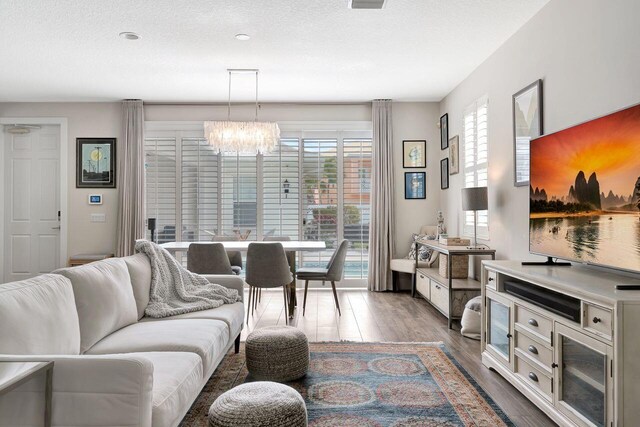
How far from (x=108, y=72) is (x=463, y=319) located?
454 cm

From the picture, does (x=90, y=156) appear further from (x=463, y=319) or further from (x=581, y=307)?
(x=581, y=307)

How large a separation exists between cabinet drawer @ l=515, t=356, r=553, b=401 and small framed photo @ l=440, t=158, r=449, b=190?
3554mm

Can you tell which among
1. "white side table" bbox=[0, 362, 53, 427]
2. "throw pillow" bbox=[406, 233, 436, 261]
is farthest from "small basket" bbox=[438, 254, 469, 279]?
"white side table" bbox=[0, 362, 53, 427]

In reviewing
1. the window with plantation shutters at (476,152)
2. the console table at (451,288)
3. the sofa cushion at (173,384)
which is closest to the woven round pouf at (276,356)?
the sofa cushion at (173,384)

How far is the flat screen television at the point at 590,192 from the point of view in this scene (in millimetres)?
2119

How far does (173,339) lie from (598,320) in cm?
201

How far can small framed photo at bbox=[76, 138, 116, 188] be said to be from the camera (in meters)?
6.37

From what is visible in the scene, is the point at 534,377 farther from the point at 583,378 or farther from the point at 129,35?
the point at 129,35

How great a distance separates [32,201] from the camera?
6.45 m

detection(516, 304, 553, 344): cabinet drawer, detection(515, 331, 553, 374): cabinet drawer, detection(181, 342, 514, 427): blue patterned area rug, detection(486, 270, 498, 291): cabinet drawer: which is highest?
detection(486, 270, 498, 291): cabinet drawer

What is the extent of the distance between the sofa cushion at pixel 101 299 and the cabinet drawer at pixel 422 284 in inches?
134

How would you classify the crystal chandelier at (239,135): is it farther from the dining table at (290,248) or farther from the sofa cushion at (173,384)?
the sofa cushion at (173,384)

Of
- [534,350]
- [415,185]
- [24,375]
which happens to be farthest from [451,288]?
[24,375]

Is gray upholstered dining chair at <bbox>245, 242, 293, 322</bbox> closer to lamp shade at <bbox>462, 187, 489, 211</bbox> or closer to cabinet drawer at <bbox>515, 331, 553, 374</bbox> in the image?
lamp shade at <bbox>462, 187, 489, 211</bbox>
